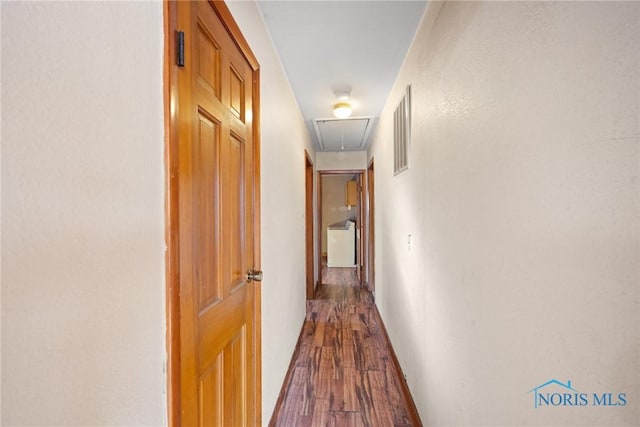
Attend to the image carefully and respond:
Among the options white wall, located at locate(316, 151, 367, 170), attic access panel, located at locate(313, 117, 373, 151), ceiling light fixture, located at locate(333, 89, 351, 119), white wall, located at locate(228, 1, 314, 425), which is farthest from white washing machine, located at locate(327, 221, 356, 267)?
ceiling light fixture, located at locate(333, 89, 351, 119)

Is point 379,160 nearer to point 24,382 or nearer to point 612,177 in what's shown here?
point 612,177

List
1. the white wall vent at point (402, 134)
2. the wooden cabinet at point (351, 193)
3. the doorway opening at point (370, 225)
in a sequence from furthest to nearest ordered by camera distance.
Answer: the wooden cabinet at point (351, 193)
the doorway opening at point (370, 225)
the white wall vent at point (402, 134)

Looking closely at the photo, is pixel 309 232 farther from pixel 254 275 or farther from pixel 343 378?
pixel 254 275

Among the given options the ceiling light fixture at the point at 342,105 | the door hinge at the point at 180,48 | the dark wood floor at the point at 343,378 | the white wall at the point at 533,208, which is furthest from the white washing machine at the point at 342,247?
the door hinge at the point at 180,48

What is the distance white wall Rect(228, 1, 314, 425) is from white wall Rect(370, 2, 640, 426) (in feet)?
2.95

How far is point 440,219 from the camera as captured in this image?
1.37 meters

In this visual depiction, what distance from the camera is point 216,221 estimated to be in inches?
40.3

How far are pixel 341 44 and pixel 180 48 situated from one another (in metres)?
1.37

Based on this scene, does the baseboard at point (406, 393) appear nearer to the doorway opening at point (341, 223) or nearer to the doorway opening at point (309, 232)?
the doorway opening at point (309, 232)

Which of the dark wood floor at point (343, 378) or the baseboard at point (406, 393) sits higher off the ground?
the baseboard at point (406, 393)

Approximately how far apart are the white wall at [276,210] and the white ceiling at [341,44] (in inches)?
4.1

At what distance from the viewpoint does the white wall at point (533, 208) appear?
52cm

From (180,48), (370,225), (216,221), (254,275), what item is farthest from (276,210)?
(370,225)

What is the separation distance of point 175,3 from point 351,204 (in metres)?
6.54
